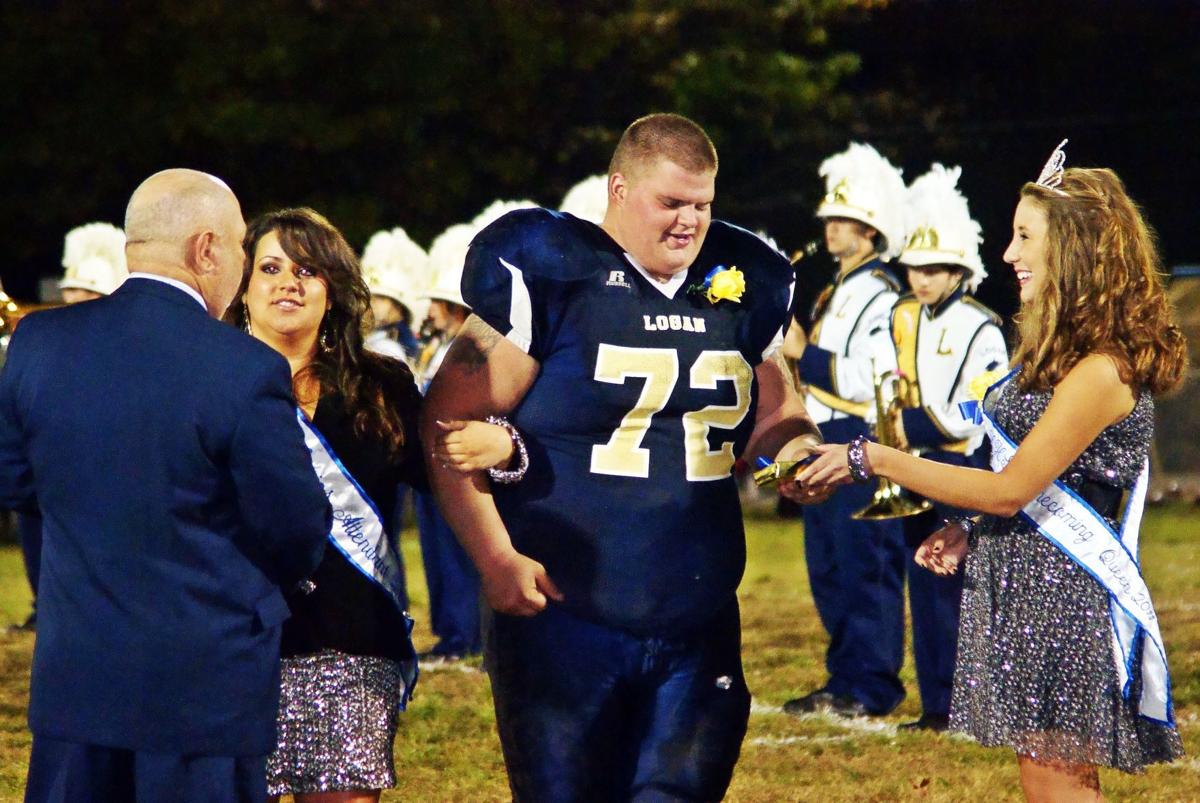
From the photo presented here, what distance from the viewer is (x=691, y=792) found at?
4.15 metres

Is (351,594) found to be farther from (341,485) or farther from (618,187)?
(618,187)

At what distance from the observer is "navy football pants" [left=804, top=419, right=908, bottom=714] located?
8.19 metres

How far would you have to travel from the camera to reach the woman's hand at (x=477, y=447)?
4086 millimetres

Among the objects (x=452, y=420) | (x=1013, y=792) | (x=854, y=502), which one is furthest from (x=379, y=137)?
(x=452, y=420)

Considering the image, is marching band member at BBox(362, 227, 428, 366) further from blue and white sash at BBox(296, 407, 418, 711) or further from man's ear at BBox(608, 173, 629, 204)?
man's ear at BBox(608, 173, 629, 204)

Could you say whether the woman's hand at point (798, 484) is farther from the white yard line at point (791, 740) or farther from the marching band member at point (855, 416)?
the marching band member at point (855, 416)

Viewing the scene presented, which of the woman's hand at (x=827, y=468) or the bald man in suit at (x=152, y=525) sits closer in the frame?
the bald man in suit at (x=152, y=525)

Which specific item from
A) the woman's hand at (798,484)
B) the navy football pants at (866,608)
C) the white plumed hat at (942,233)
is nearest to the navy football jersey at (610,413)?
the woman's hand at (798,484)

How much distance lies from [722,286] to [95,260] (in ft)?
25.4

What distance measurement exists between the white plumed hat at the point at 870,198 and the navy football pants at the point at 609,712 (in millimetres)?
4539

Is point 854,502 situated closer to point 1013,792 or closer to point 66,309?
point 1013,792

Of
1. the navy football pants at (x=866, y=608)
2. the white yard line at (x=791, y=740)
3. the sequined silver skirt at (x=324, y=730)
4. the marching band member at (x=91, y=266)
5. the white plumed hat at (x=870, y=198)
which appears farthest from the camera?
the marching band member at (x=91, y=266)

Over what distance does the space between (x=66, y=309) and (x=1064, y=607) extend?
2430 millimetres

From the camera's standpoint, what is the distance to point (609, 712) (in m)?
4.14
